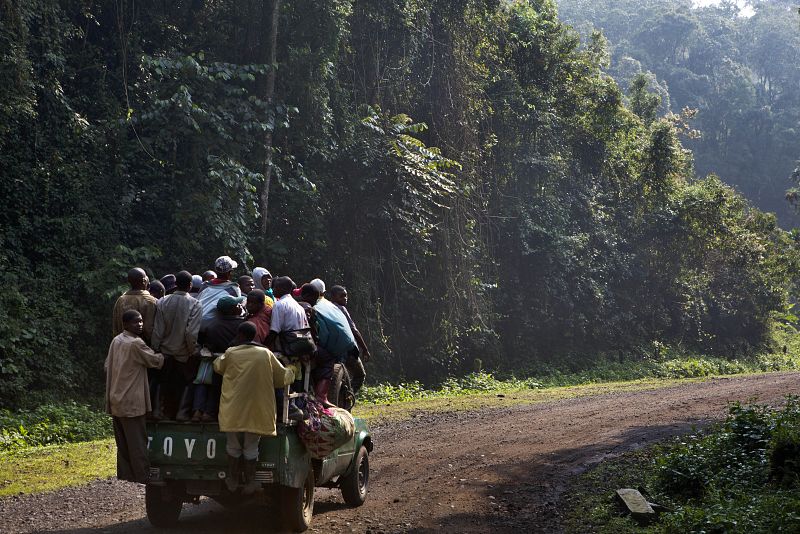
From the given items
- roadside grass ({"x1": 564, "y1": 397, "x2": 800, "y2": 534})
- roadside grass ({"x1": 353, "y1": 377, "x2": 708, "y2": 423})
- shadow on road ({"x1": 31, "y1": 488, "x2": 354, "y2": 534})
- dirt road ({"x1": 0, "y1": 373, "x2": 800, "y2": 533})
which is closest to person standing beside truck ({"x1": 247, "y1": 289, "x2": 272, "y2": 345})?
shadow on road ({"x1": 31, "y1": 488, "x2": 354, "y2": 534})

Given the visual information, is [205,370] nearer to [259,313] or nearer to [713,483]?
[259,313]

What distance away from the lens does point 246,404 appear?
7508 mm

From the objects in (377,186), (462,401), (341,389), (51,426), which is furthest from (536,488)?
(377,186)

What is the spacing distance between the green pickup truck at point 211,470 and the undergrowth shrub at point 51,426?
7.31 m

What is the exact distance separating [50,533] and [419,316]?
1733cm

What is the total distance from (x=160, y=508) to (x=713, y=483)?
5647mm

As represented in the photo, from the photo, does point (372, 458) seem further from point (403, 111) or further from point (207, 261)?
point (403, 111)

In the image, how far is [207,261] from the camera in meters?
19.7

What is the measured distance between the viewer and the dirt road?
8609mm

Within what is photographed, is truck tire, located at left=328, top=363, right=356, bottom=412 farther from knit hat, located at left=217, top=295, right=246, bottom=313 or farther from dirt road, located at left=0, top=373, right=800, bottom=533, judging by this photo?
knit hat, located at left=217, top=295, right=246, bottom=313

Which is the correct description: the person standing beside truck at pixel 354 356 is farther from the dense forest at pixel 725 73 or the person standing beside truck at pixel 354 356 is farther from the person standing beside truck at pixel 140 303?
the dense forest at pixel 725 73

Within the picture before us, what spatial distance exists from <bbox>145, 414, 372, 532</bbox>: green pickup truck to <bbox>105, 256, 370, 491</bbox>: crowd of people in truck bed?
0.13 metres

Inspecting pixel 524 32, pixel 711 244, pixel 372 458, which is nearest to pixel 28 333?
pixel 372 458

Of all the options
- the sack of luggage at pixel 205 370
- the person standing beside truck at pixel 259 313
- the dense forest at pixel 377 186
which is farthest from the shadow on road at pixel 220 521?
the dense forest at pixel 377 186
